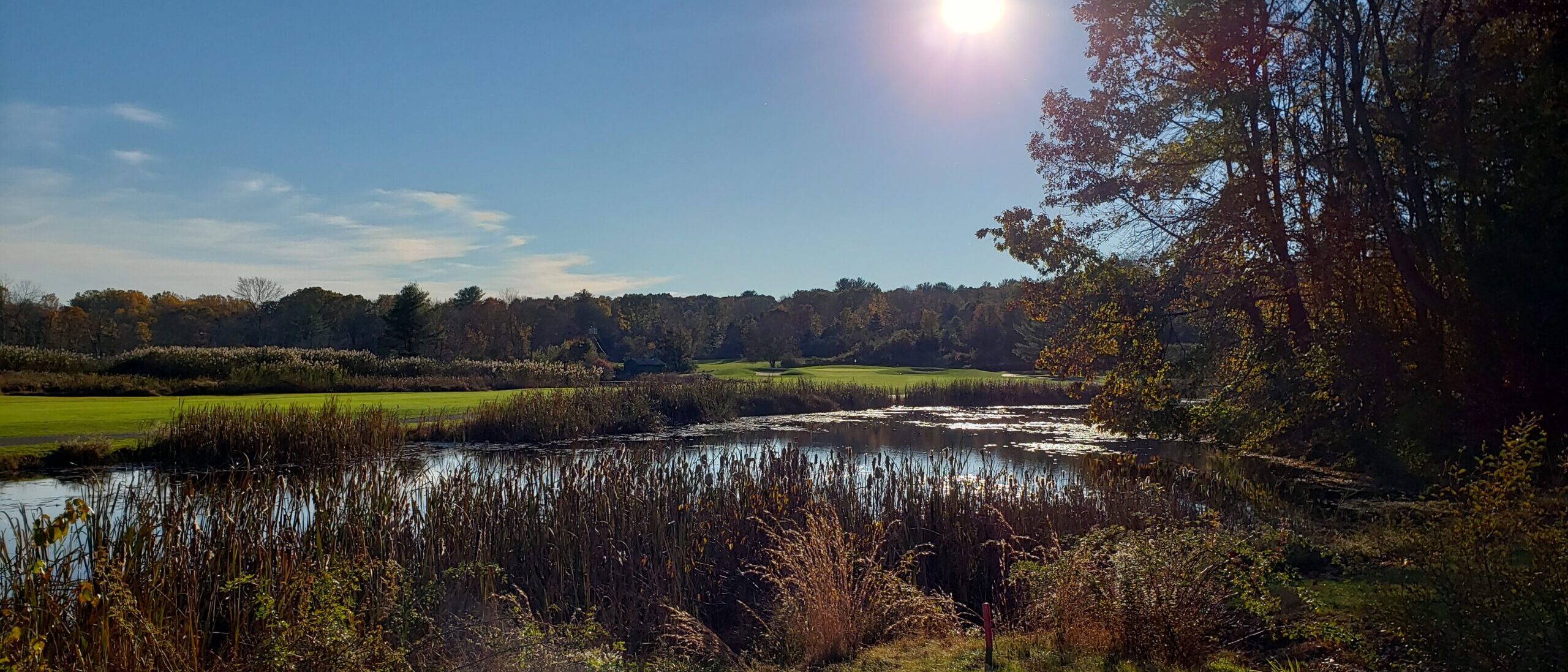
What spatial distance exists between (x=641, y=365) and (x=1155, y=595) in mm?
54202

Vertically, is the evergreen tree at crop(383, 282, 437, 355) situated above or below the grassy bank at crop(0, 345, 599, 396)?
above

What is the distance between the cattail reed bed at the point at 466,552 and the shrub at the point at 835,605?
0.59ft

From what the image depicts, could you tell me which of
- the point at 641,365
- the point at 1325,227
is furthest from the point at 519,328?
the point at 1325,227

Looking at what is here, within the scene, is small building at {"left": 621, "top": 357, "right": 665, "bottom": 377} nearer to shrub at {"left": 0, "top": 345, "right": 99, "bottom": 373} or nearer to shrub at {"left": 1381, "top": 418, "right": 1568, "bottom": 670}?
shrub at {"left": 0, "top": 345, "right": 99, "bottom": 373}

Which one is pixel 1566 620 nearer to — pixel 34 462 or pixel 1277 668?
pixel 1277 668

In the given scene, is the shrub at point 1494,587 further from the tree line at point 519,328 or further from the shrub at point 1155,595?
the tree line at point 519,328

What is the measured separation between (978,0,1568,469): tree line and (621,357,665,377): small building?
41.3m

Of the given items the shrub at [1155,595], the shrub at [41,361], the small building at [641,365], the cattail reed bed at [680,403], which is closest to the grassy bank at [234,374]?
the shrub at [41,361]

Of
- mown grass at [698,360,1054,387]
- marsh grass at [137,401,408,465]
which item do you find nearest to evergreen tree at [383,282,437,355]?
mown grass at [698,360,1054,387]

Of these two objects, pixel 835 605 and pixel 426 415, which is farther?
pixel 426 415

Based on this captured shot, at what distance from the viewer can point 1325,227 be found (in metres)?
12.8

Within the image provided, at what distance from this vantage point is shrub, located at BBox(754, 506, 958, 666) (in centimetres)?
638

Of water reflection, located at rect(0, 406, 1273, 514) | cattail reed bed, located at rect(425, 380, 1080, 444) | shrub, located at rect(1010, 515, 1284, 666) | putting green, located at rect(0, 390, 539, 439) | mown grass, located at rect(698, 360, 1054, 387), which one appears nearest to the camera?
shrub, located at rect(1010, 515, 1284, 666)

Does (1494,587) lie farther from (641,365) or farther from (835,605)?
(641,365)
